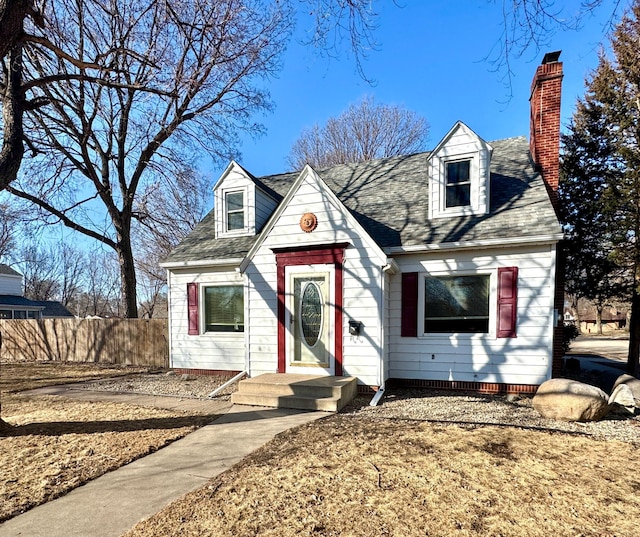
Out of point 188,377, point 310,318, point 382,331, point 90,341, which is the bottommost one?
point 188,377

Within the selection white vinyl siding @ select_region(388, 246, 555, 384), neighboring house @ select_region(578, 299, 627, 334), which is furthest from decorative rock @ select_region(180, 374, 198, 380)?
neighboring house @ select_region(578, 299, 627, 334)

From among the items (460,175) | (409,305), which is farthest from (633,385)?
(460,175)

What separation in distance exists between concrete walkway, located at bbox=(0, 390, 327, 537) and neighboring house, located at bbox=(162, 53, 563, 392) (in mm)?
2493

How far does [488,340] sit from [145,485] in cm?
654

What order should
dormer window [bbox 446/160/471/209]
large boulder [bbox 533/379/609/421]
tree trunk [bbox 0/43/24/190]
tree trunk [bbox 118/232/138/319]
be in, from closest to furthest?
tree trunk [bbox 0/43/24/190]
large boulder [bbox 533/379/609/421]
dormer window [bbox 446/160/471/209]
tree trunk [bbox 118/232/138/319]

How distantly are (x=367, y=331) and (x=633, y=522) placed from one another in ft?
15.3

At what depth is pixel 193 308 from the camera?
9766mm

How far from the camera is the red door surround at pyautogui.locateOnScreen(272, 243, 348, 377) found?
7.29 metres

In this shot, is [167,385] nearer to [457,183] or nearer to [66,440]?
[66,440]

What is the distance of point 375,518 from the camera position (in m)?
2.89

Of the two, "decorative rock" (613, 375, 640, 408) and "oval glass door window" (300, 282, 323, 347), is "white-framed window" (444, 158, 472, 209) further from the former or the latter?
"decorative rock" (613, 375, 640, 408)

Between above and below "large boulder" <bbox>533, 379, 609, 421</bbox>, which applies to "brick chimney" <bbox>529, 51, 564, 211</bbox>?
above

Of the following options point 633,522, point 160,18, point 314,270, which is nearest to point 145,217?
point 160,18

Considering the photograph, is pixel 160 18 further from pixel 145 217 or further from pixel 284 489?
pixel 284 489
